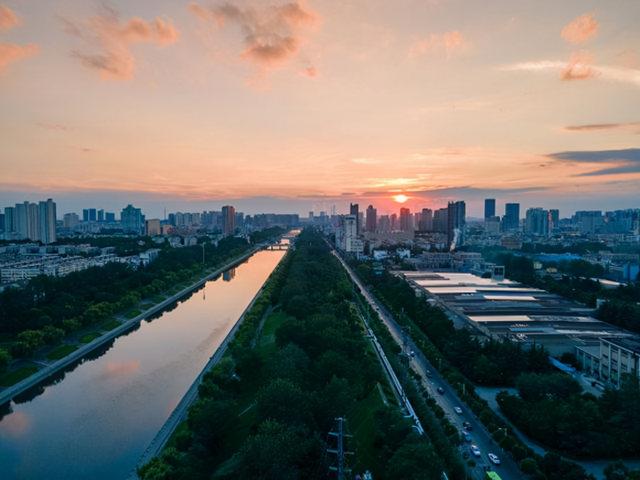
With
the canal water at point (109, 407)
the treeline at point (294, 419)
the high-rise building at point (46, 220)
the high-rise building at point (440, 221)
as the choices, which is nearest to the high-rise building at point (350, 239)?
the high-rise building at point (440, 221)

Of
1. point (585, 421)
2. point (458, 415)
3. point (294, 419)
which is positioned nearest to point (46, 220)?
point (294, 419)

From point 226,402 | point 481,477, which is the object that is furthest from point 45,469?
point 481,477

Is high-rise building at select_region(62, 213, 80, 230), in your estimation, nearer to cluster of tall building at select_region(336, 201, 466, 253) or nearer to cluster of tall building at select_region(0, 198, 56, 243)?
cluster of tall building at select_region(0, 198, 56, 243)

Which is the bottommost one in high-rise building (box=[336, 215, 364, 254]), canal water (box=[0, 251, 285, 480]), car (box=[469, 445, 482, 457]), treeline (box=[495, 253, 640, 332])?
canal water (box=[0, 251, 285, 480])

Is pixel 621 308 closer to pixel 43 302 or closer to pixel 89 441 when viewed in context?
pixel 89 441

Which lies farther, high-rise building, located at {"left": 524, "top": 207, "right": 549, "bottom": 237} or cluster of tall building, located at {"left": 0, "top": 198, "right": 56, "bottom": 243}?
high-rise building, located at {"left": 524, "top": 207, "right": 549, "bottom": 237}

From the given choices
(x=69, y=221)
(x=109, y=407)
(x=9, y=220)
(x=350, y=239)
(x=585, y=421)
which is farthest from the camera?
(x=69, y=221)

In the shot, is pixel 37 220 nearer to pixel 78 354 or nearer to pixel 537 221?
pixel 78 354

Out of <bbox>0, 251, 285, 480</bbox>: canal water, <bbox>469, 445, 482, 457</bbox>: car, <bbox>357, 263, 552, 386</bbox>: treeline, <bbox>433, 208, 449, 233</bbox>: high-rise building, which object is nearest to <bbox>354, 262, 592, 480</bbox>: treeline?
<bbox>357, 263, 552, 386</bbox>: treeline
